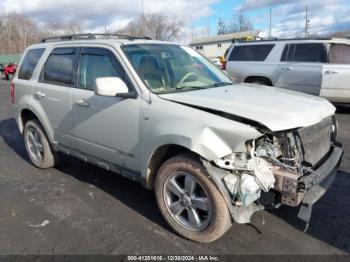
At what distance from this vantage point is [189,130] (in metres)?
3.23

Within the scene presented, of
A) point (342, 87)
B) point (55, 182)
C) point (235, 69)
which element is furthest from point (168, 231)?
point (235, 69)

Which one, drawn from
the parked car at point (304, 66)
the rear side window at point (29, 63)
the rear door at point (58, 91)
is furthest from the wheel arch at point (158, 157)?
the parked car at point (304, 66)

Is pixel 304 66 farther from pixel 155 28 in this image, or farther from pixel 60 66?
pixel 155 28

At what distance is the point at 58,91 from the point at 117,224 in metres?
2.04

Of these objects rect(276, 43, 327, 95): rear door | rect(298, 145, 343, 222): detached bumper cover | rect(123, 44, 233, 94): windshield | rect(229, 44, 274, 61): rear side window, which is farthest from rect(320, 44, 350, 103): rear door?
rect(298, 145, 343, 222): detached bumper cover

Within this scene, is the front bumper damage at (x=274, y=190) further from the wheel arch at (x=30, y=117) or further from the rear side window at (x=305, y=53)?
the rear side window at (x=305, y=53)

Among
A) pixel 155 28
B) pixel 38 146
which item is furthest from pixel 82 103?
pixel 155 28

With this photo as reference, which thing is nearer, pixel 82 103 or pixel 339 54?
pixel 82 103

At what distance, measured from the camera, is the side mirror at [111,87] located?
12.0 ft

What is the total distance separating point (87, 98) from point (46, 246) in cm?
173

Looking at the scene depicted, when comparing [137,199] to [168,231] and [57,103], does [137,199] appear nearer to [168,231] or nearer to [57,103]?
[168,231]

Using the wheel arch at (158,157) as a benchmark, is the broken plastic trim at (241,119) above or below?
above

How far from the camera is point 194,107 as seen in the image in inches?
134

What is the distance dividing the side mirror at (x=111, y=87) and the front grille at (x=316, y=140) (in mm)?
1810
